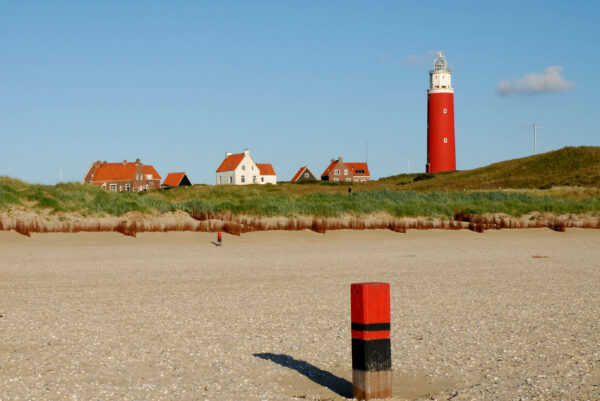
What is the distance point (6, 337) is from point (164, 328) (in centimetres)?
192

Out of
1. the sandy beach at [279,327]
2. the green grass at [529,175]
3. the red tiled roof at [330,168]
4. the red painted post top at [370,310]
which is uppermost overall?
the red tiled roof at [330,168]

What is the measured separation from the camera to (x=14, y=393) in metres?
6.46

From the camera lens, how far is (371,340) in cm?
640

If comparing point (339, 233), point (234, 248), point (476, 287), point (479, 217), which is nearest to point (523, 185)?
point (479, 217)

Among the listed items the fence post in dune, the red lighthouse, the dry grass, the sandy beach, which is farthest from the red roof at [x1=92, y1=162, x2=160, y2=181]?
the fence post in dune

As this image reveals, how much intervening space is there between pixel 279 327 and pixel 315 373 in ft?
7.58

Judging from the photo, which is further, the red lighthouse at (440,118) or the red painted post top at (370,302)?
the red lighthouse at (440,118)

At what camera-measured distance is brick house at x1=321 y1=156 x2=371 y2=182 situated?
402 ft

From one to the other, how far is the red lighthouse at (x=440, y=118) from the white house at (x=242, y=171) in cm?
2947

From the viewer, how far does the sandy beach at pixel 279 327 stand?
273 inches

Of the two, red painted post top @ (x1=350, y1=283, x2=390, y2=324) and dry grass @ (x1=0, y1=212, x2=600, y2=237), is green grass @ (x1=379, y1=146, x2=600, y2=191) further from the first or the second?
red painted post top @ (x1=350, y1=283, x2=390, y2=324)

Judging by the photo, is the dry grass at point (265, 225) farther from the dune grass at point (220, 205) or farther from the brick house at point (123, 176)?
the brick house at point (123, 176)

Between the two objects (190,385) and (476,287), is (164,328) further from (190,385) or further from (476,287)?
(476,287)

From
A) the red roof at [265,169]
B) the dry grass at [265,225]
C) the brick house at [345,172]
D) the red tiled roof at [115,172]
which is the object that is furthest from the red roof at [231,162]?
the dry grass at [265,225]
